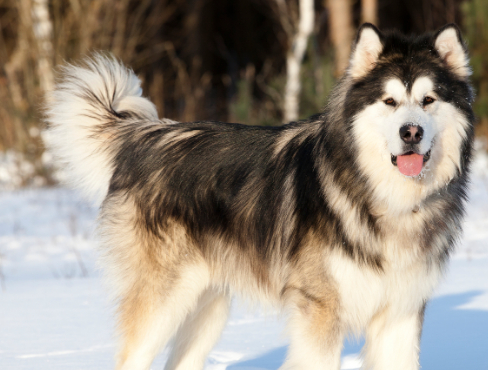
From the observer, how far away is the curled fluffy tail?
135 inches

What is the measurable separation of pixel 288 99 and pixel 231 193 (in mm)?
6181

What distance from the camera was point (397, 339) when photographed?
2832 mm

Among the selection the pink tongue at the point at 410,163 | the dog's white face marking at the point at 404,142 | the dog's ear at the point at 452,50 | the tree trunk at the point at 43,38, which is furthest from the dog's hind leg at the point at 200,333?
the tree trunk at the point at 43,38

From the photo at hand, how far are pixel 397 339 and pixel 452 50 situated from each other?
4.32 ft

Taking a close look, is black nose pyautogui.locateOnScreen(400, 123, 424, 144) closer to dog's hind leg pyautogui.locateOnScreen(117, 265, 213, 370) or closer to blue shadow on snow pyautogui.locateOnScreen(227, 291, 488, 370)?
dog's hind leg pyautogui.locateOnScreen(117, 265, 213, 370)

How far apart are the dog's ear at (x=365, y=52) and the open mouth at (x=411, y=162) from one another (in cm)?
42

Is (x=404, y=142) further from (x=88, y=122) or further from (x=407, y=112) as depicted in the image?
(x=88, y=122)

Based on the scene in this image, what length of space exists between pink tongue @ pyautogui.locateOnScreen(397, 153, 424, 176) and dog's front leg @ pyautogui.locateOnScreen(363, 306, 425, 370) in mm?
682

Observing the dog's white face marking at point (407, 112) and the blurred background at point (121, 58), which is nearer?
the dog's white face marking at point (407, 112)

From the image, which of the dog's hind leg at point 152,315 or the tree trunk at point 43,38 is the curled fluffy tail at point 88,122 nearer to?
the dog's hind leg at point 152,315

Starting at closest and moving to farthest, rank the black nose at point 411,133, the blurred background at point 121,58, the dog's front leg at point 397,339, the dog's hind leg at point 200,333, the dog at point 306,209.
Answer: the black nose at point 411,133, the dog at point 306,209, the dog's front leg at point 397,339, the dog's hind leg at point 200,333, the blurred background at point 121,58

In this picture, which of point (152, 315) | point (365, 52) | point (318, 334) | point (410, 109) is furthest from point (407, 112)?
point (152, 315)

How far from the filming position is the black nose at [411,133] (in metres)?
2.42

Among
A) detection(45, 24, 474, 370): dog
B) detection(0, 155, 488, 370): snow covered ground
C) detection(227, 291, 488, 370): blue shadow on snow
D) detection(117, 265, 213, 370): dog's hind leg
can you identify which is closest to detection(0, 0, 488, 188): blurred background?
detection(0, 155, 488, 370): snow covered ground
